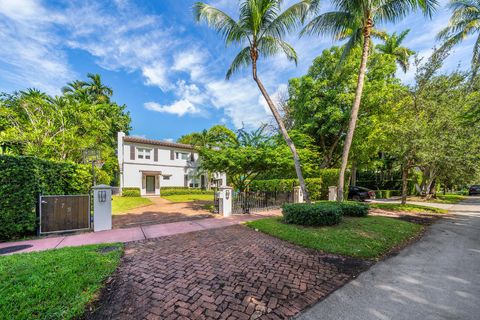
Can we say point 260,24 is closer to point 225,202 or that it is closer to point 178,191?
point 225,202

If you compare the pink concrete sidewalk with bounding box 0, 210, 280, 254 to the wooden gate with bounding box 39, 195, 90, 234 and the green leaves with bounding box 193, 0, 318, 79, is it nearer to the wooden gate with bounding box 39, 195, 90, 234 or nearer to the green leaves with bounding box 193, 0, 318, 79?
the wooden gate with bounding box 39, 195, 90, 234

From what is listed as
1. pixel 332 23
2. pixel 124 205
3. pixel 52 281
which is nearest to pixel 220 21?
pixel 332 23

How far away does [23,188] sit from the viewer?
6.20 meters

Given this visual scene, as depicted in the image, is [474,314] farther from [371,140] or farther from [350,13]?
[371,140]

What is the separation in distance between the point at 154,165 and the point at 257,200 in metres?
16.3

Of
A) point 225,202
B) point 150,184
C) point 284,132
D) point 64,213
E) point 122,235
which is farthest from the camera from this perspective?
point 150,184

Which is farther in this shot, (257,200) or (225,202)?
(257,200)

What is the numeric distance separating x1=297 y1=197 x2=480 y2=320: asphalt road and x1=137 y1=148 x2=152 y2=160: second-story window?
23.5 metres

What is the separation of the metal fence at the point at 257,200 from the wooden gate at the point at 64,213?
6668mm

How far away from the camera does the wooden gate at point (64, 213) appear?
6.65 m

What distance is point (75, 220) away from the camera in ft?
23.4

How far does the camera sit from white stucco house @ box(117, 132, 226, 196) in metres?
21.7

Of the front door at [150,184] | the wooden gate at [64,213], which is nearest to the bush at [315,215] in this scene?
the wooden gate at [64,213]

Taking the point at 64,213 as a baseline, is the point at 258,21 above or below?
above
